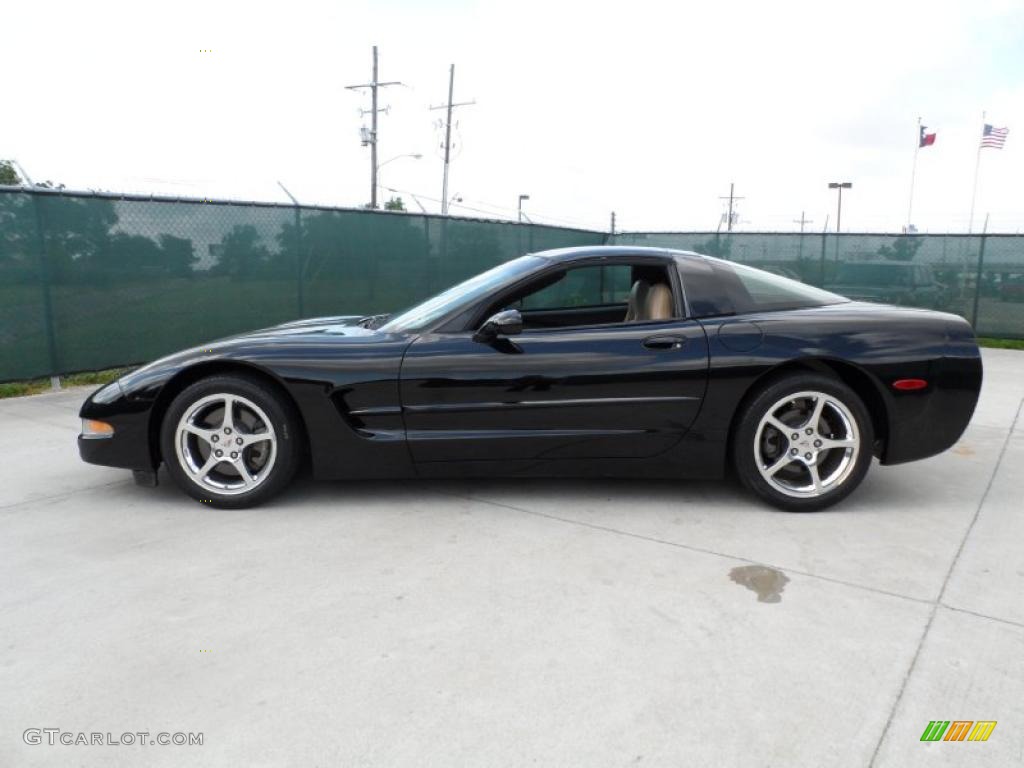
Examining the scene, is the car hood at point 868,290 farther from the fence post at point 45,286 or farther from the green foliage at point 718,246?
the fence post at point 45,286

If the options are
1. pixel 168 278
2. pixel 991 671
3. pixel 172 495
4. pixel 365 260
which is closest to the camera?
pixel 991 671

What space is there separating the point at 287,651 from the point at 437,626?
0.49 metres

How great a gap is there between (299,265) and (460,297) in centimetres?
557

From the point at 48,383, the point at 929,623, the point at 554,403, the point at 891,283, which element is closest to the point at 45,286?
the point at 48,383

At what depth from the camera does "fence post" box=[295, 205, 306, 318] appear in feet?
29.1

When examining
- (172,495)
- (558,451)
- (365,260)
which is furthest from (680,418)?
(365,260)

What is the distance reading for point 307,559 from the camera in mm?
3148

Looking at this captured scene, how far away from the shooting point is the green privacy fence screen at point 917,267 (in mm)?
11961

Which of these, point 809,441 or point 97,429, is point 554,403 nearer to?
point 809,441

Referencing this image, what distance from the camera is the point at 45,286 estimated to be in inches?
264

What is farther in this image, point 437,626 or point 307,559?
point 307,559

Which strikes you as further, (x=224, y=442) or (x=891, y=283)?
(x=891, y=283)

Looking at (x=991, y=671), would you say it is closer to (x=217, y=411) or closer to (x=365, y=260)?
(x=217, y=411)

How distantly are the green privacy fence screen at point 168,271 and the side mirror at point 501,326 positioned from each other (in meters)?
4.97
